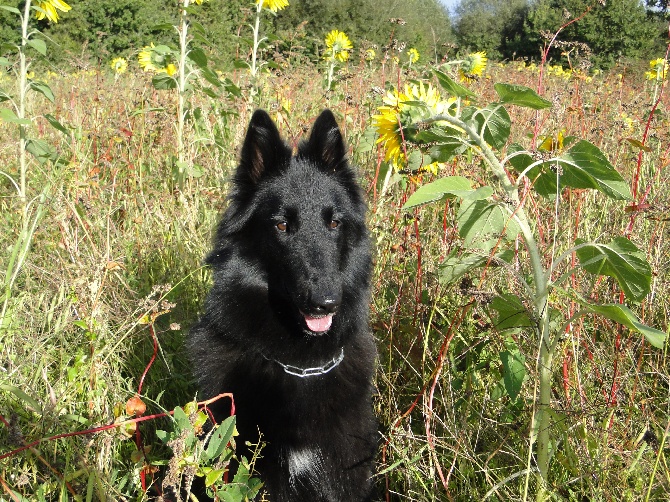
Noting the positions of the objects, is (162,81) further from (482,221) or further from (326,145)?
(482,221)

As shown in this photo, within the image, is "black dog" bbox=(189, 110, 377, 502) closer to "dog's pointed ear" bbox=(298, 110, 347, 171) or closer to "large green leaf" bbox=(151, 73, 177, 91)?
"dog's pointed ear" bbox=(298, 110, 347, 171)

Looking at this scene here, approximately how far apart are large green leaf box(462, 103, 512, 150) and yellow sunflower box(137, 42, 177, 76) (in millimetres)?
2703

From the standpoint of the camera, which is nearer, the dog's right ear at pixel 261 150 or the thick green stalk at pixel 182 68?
the dog's right ear at pixel 261 150

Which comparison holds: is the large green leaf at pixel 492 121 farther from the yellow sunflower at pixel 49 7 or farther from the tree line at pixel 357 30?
the yellow sunflower at pixel 49 7

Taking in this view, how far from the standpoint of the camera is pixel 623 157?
4.32 meters

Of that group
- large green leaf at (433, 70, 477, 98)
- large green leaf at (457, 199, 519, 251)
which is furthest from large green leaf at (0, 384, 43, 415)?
Answer: large green leaf at (433, 70, 477, 98)

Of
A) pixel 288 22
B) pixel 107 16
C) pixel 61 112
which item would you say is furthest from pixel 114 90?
pixel 288 22

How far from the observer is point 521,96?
161cm

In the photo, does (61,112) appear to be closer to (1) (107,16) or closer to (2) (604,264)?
(2) (604,264)

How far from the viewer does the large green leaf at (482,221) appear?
1608 millimetres

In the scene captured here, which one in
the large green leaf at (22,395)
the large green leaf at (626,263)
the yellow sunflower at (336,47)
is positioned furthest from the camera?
the yellow sunflower at (336,47)

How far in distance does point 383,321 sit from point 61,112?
4.38 m

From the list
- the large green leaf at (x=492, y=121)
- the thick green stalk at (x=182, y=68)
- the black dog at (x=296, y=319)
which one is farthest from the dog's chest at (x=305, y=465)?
the thick green stalk at (x=182, y=68)

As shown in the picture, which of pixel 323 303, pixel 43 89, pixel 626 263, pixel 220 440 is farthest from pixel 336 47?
pixel 220 440
